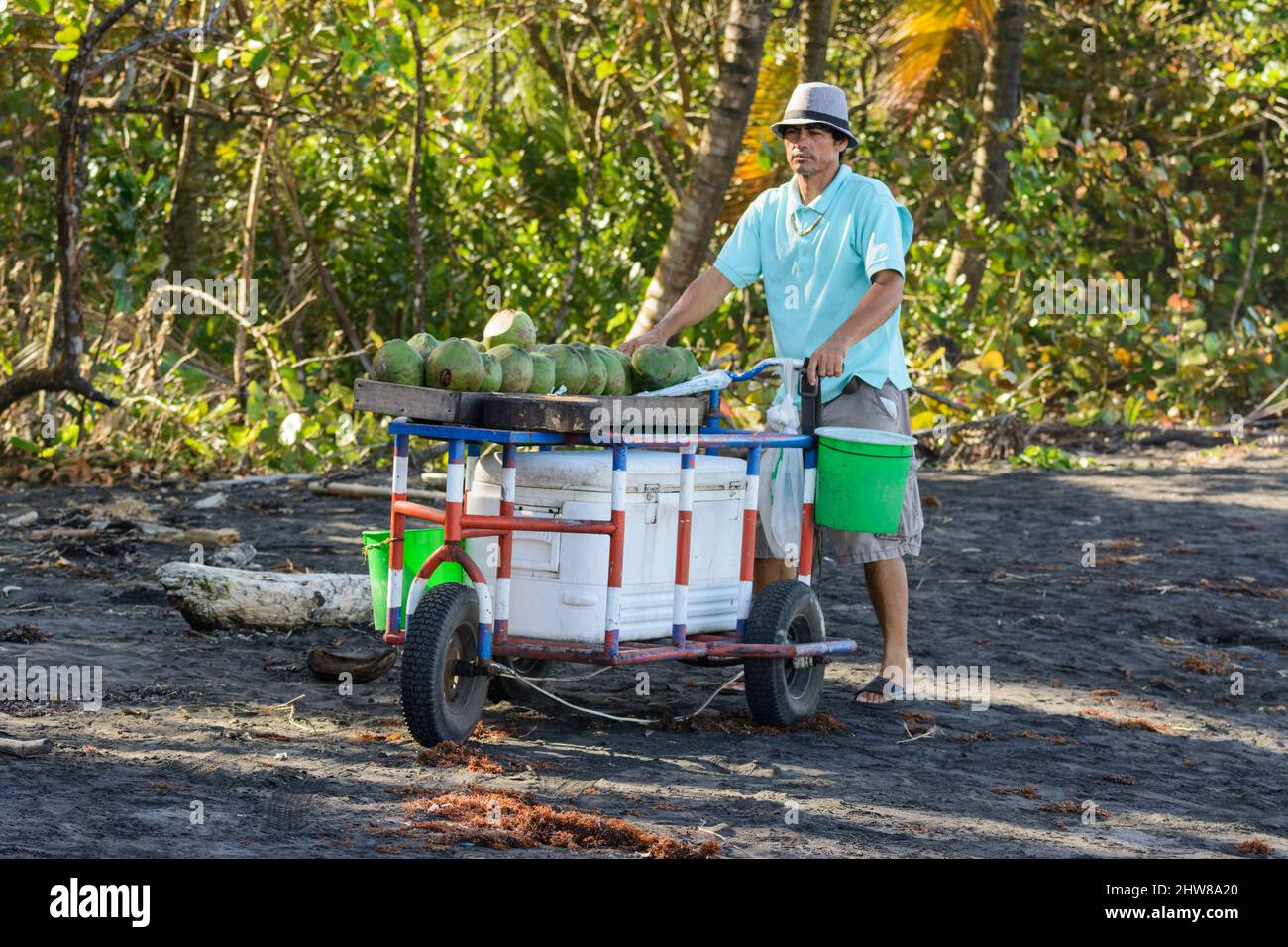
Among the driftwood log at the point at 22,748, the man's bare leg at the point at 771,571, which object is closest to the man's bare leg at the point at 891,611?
the man's bare leg at the point at 771,571

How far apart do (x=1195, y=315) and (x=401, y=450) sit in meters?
11.0

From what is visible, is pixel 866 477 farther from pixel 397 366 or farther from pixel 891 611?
pixel 397 366

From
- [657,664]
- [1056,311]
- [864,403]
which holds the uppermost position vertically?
[1056,311]

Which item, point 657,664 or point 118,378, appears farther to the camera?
point 118,378

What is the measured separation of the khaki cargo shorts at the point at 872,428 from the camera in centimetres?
532

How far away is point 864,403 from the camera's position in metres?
5.32

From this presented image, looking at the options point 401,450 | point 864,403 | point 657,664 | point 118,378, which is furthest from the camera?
point 118,378

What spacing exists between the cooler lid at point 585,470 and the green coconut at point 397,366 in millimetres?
375

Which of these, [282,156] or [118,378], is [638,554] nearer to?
[118,378]

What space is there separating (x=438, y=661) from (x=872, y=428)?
1767mm

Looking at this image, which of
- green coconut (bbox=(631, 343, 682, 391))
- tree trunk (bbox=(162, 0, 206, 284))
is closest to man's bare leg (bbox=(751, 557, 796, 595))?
green coconut (bbox=(631, 343, 682, 391))

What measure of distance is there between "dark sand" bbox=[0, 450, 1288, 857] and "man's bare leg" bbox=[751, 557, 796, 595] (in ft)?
1.44

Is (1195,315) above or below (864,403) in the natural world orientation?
above

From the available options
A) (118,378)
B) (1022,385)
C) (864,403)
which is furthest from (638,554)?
(1022,385)
